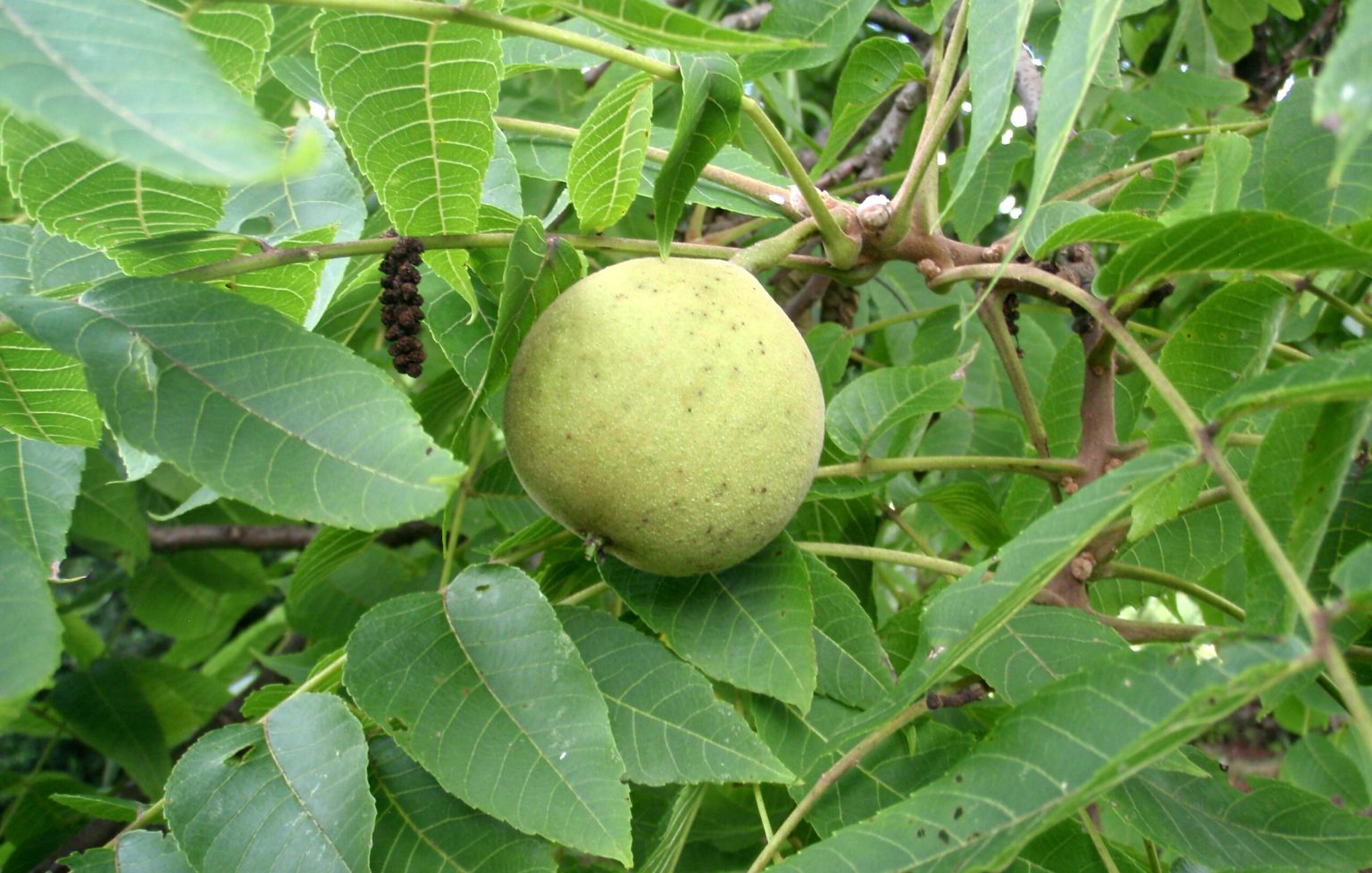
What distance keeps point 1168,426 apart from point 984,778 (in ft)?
1.35

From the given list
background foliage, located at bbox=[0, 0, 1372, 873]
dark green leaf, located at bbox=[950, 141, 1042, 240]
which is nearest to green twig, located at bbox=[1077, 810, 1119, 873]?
background foliage, located at bbox=[0, 0, 1372, 873]

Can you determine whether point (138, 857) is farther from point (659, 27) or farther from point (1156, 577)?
point (1156, 577)

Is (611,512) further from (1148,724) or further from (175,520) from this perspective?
(175,520)

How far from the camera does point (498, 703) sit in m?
0.94

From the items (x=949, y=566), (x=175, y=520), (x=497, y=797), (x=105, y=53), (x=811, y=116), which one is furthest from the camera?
(x=811, y=116)

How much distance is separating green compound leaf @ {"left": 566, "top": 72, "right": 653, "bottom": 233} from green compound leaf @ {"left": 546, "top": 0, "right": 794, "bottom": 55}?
162 mm

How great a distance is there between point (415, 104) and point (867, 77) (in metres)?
0.70

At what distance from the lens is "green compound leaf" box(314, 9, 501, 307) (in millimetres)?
888

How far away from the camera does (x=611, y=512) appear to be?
925mm

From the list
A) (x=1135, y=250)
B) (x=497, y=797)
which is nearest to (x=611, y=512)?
(x=497, y=797)

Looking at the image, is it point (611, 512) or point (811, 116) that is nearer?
point (611, 512)

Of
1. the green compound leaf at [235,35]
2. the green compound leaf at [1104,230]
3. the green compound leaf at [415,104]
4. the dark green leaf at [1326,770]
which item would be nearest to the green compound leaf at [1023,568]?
the green compound leaf at [1104,230]

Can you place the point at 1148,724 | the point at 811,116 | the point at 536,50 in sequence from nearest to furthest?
the point at 1148,724
the point at 536,50
the point at 811,116

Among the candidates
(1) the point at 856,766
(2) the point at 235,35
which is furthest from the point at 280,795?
(2) the point at 235,35
